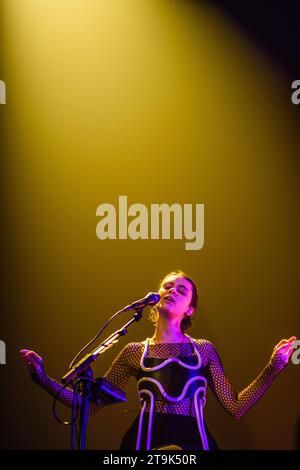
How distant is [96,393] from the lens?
299cm

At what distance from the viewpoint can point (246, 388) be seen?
370 cm

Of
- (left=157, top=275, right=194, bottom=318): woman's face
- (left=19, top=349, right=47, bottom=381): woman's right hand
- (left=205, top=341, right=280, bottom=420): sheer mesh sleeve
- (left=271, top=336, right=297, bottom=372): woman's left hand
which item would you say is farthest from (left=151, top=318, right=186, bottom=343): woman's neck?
(left=19, top=349, right=47, bottom=381): woman's right hand

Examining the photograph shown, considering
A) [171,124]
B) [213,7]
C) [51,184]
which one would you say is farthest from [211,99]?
[51,184]

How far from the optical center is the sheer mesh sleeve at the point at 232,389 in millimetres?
3617

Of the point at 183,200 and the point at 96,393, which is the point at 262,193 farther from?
the point at 96,393

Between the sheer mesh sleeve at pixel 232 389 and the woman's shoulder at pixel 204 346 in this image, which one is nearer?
the sheer mesh sleeve at pixel 232 389

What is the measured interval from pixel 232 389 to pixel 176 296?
0.60 metres

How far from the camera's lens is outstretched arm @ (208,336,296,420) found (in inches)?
140

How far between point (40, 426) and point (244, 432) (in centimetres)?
125

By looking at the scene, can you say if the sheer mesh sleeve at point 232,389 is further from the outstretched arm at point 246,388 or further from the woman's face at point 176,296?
the woman's face at point 176,296

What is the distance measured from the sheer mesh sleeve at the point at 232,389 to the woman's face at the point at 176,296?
0.82 ft

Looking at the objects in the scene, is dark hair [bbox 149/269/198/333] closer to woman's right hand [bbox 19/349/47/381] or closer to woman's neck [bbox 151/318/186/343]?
woman's neck [bbox 151/318/186/343]

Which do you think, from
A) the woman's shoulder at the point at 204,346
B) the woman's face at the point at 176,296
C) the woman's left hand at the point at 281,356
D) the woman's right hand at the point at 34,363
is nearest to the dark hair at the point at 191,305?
the woman's face at the point at 176,296

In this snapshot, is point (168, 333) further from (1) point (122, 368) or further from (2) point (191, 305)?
(1) point (122, 368)
